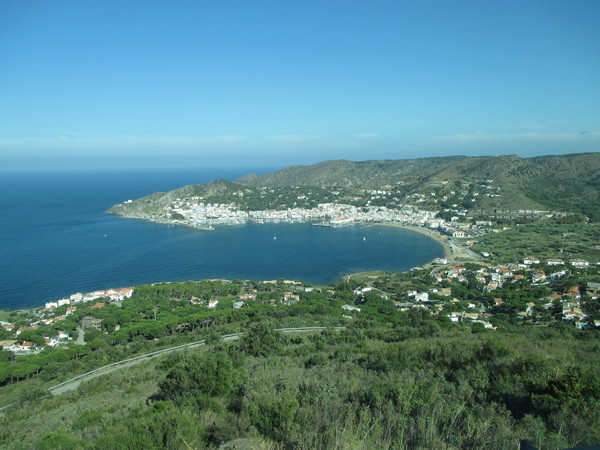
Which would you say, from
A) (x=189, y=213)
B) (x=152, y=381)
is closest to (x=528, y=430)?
(x=152, y=381)

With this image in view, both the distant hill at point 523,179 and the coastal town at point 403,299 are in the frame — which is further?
the distant hill at point 523,179

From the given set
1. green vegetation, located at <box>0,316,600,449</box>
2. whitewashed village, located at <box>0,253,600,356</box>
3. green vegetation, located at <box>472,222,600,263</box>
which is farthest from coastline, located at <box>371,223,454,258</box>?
green vegetation, located at <box>0,316,600,449</box>

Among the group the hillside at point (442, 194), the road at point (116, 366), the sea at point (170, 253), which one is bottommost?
the sea at point (170, 253)

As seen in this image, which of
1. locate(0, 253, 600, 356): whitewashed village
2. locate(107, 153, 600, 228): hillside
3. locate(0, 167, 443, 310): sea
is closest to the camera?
locate(0, 253, 600, 356): whitewashed village

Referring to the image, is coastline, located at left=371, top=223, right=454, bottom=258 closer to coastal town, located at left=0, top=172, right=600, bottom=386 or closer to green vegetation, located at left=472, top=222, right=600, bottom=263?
coastal town, located at left=0, top=172, right=600, bottom=386

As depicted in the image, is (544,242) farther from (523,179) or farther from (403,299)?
(523,179)

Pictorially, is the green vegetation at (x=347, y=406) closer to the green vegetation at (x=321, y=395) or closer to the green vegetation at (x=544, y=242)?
the green vegetation at (x=321, y=395)

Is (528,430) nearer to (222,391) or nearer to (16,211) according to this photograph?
(222,391)

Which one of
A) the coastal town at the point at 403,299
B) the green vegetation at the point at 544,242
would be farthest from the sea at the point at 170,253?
the green vegetation at the point at 544,242
